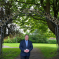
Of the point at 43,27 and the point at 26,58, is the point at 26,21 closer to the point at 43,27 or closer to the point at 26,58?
the point at 43,27

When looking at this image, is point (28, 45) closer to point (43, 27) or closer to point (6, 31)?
point (6, 31)

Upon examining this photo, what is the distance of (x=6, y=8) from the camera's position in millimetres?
12711

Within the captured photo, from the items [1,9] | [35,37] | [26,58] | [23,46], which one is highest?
[1,9]

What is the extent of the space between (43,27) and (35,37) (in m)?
24.0

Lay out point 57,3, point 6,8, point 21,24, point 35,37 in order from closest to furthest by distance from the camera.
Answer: point 6,8 → point 57,3 → point 21,24 → point 35,37

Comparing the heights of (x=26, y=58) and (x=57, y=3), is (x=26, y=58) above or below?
below

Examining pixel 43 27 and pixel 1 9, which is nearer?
pixel 1 9

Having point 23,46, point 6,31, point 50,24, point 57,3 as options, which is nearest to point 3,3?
point 6,31

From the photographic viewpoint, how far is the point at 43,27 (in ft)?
58.9

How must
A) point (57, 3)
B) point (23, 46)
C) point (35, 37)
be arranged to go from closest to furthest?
point (23, 46)
point (57, 3)
point (35, 37)

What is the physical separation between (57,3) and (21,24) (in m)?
5.61

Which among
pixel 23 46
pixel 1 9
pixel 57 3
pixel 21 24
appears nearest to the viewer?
pixel 23 46

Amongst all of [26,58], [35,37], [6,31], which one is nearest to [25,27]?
[6,31]

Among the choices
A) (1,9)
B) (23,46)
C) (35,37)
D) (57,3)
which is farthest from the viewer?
(35,37)
